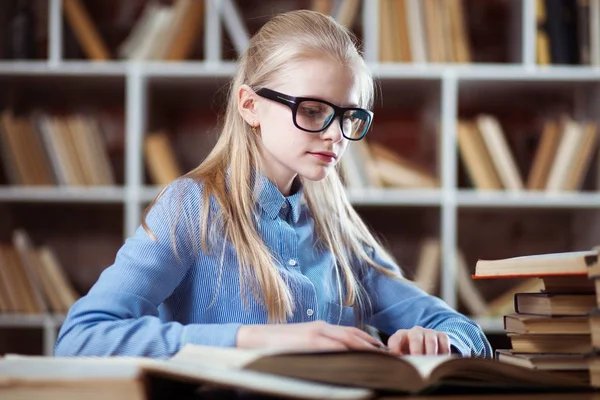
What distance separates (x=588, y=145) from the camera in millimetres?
2719

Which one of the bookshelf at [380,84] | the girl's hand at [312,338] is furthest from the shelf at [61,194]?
the girl's hand at [312,338]

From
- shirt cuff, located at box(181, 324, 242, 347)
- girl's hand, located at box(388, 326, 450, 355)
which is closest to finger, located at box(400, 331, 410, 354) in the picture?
girl's hand, located at box(388, 326, 450, 355)

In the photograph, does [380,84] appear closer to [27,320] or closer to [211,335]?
[27,320]

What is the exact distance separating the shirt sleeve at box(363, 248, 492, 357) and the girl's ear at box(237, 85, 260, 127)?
1.11 feet

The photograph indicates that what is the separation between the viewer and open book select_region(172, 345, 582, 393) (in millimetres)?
725

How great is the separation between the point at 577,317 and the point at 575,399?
0.68 ft

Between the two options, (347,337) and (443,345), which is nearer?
(347,337)

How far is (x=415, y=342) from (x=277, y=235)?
1.32 ft

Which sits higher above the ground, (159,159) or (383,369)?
(159,159)

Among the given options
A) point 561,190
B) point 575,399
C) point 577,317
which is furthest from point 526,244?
point 575,399

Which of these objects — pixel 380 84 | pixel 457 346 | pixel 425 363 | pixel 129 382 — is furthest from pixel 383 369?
pixel 380 84

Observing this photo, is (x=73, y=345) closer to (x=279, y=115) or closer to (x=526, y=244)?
(x=279, y=115)

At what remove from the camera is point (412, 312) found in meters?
1.39

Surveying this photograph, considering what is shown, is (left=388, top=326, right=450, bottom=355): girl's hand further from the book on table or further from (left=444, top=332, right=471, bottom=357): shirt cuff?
the book on table
